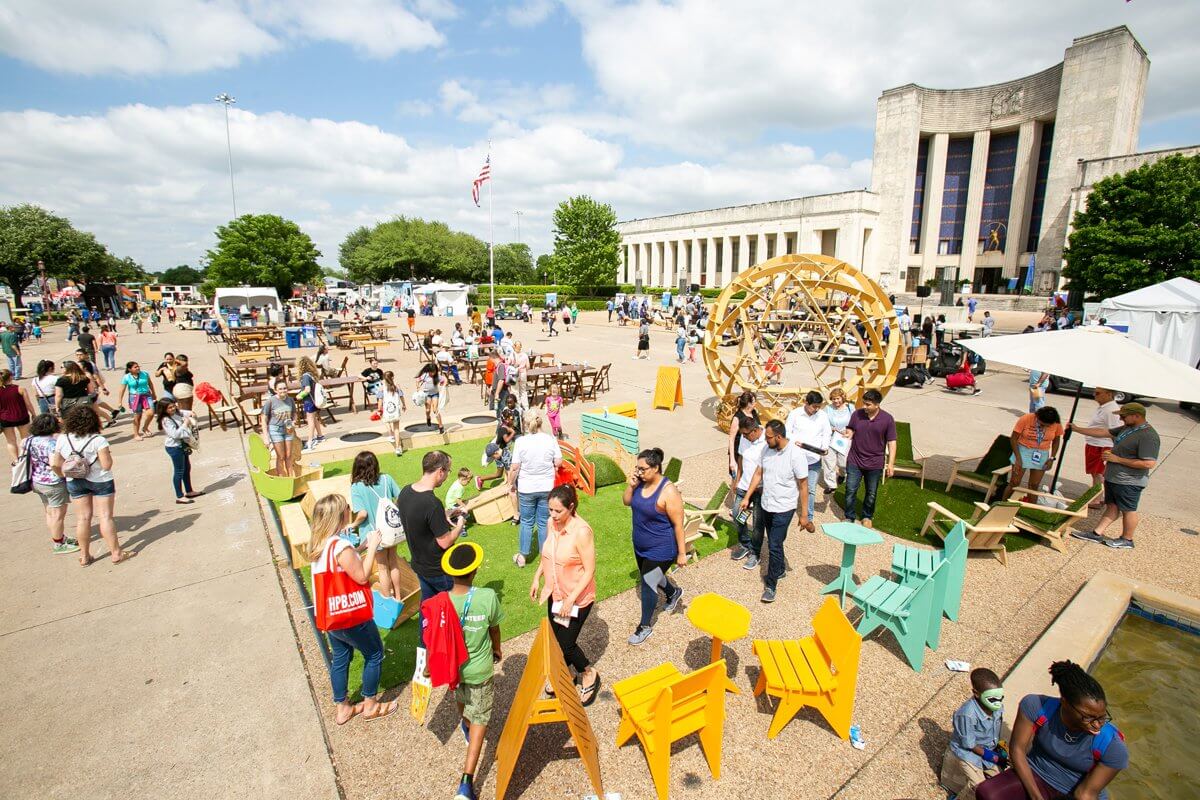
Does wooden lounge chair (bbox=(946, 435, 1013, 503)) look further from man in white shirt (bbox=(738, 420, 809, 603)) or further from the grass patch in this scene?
man in white shirt (bbox=(738, 420, 809, 603))

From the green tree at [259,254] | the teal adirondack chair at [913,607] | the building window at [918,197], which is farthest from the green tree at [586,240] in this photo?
the teal adirondack chair at [913,607]

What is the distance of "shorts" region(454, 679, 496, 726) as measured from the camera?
3.34m

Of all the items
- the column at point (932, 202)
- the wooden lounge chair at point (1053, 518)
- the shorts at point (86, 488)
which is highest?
the column at point (932, 202)

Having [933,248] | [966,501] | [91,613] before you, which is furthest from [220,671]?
[933,248]

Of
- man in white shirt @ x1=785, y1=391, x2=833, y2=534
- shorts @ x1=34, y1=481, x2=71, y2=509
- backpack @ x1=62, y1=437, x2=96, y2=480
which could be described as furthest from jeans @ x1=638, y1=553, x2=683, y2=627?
shorts @ x1=34, y1=481, x2=71, y2=509

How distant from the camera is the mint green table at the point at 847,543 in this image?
5035mm

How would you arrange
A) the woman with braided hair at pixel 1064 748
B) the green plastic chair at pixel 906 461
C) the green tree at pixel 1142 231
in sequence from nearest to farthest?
the woman with braided hair at pixel 1064 748 < the green plastic chair at pixel 906 461 < the green tree at pixel 1142 231

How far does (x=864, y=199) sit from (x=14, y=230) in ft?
241

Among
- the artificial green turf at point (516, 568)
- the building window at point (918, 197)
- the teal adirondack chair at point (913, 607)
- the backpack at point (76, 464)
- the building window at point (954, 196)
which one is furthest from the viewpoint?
the building window at point (918, 197)

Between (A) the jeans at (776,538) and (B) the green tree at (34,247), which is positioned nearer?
(A) the jeans at (776,538)

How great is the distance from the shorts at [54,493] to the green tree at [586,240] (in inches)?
1928

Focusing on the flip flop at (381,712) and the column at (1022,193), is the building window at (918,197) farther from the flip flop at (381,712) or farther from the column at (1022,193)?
the flip flop at (381,712)

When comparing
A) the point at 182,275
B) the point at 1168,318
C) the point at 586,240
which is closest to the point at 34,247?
the point at 586,240

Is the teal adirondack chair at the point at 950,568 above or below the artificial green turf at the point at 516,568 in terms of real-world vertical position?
above
